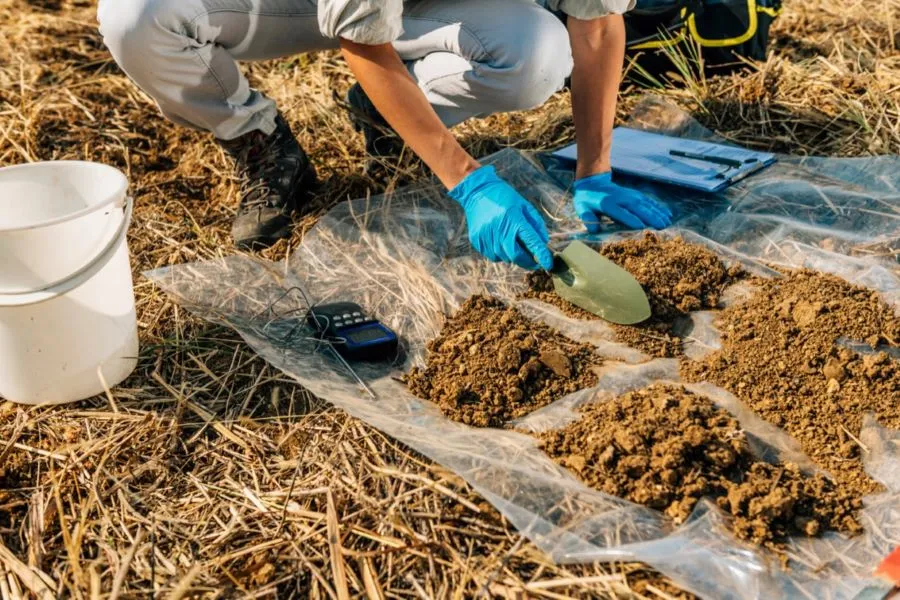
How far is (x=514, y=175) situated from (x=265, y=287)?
31.6 inches

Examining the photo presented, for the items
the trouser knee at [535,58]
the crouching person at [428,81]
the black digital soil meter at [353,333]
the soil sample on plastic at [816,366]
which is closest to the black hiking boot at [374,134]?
the crouching person at [428,81]

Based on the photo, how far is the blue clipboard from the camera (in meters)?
2.45

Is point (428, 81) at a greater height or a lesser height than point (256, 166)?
greater

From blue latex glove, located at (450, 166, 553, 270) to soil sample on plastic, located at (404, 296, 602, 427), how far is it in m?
0.17

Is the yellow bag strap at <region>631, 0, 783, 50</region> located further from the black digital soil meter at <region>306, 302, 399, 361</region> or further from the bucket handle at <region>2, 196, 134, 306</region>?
the bucket handle at <region>2, 196, 134, 306</region>

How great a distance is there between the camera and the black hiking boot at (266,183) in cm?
251

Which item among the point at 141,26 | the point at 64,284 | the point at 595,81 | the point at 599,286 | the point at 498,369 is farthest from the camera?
the point at 595,81

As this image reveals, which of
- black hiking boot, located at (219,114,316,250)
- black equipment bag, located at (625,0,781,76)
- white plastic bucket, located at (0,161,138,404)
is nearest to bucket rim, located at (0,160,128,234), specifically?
white plastic bucket, located at (0,161,138,404)

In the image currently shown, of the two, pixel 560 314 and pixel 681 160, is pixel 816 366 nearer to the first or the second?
pixel 560 314

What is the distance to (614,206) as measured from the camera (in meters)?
2.31

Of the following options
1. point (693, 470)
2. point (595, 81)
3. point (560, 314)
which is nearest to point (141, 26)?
point (595, 81)

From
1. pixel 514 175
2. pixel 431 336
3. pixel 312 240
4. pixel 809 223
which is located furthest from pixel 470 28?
pixel 809 223

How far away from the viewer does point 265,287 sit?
223cm

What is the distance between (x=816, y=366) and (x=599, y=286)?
0.48 meters
